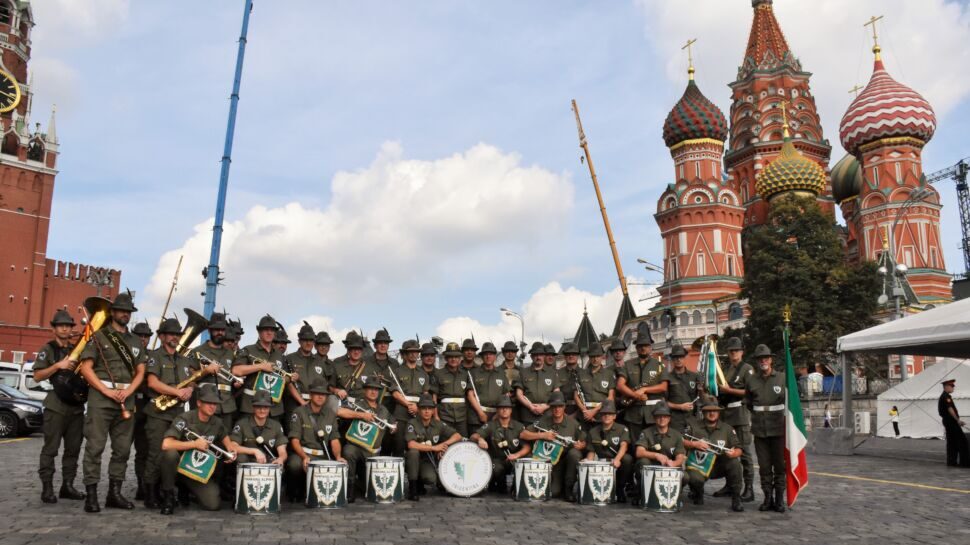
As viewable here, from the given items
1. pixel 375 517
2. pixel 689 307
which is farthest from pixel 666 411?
pixel 689 307

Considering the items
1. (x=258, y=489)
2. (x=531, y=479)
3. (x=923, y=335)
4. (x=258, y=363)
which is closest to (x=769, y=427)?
(x=531, y=479)

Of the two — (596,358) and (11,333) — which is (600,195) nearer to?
(11,333)

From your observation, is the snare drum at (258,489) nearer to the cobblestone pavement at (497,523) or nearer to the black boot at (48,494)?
the cobblestone pavement at (497,523)

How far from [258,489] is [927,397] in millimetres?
27498

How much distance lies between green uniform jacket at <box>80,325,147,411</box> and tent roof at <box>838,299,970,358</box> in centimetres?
1552

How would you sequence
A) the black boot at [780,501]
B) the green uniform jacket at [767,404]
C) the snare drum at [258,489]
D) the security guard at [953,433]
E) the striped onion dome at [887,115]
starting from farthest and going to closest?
1. the striped onion dome at [887,115]
2. the security guard at [953,433]
3. the green uniform jacket at [767,404]
4. the black boot at [780,501]
5. the snare drum at [258,489]

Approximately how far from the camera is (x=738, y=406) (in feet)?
38.4

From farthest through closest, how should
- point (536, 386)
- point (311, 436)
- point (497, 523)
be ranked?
point (536, 386), point (311, 436), point (497, 523)

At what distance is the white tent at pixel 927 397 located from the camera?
28969 millimetres

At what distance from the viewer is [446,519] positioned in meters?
9.20

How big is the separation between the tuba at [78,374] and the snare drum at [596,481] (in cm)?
621

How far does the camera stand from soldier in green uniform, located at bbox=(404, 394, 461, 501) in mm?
11125

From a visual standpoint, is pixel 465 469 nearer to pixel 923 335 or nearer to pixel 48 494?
pixel 48 494

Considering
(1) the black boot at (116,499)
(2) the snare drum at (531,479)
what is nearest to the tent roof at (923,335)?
(2) the snare drum at (531,479)
